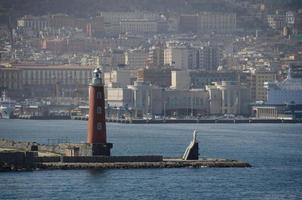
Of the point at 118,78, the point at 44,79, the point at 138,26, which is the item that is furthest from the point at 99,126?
the point at 138,26

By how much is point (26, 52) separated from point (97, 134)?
364ft

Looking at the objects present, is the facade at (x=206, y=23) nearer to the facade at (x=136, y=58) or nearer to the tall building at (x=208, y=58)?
the facade at (x=136, y=58)

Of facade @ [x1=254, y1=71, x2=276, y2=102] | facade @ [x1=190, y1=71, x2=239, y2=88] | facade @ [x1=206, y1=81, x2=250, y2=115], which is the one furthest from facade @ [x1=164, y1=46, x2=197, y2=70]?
facade @ [x1=206, y1=81, x2=250, y2=115]

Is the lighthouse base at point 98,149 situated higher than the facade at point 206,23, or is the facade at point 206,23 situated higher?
the facade at point 206,23

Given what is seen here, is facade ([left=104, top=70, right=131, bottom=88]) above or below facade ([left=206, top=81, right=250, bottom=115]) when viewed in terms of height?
above

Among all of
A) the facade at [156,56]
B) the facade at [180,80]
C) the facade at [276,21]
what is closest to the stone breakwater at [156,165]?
the facade at [180,80]

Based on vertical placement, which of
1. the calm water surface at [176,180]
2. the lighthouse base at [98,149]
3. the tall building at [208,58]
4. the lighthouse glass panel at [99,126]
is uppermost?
the tall building at [208,58]

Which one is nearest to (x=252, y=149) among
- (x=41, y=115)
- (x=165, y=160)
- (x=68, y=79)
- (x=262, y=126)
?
(x=165, y=160)

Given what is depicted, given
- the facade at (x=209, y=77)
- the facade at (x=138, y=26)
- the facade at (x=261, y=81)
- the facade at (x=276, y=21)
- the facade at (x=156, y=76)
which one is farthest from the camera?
the facade at (x=138, y=26)

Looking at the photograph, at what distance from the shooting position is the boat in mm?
114188

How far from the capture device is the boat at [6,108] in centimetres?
11419

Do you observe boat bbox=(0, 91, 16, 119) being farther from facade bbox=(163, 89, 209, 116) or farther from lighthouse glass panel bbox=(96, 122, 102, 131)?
lighthouse glass panel bbox=(96, 122, 102, 131)

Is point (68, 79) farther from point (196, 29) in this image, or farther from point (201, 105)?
point (196, 29)

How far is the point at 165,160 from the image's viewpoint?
→ 5356cm
